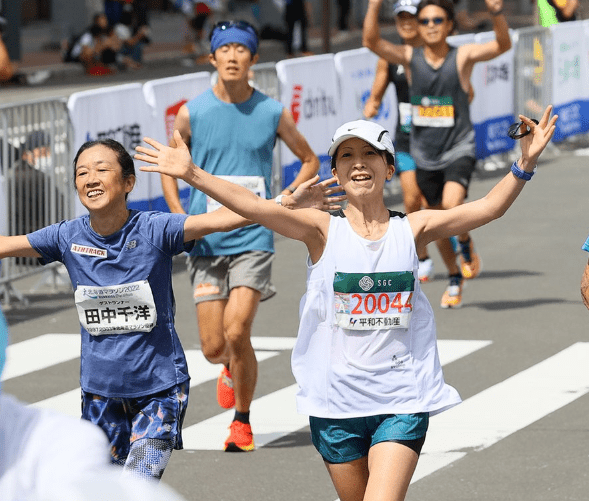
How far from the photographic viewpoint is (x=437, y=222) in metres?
5.21

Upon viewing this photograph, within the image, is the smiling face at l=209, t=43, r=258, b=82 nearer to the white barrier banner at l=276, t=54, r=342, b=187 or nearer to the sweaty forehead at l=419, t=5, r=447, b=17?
the sweaty forehead at l=419, t=5, r=447, b=17

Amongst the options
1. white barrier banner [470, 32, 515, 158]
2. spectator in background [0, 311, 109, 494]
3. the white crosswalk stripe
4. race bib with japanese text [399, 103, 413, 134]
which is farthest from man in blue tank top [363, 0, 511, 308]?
spectator in background [0, 311, 109, 494]

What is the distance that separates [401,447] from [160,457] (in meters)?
0.93

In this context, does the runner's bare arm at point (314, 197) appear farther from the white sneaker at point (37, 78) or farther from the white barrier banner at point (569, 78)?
the white sneaker at point (37, 78)

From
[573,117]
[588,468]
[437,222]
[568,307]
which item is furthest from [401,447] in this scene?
[573,117]

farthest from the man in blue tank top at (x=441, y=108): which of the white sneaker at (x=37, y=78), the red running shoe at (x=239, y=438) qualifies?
the white sneaker at (x=37, y=78)

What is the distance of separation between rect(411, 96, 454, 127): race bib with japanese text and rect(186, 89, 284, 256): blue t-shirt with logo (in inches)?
143

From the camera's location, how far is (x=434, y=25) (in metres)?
10.9

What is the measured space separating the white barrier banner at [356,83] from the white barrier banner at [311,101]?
0.15 metres

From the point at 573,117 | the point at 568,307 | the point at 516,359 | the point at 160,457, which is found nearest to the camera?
the point at 160,457

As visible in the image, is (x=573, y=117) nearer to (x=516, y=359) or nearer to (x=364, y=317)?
(x=516, y=359)

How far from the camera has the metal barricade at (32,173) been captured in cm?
1164

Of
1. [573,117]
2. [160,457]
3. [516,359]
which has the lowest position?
[573,117]

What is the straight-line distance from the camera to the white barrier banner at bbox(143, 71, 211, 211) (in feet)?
43.5
